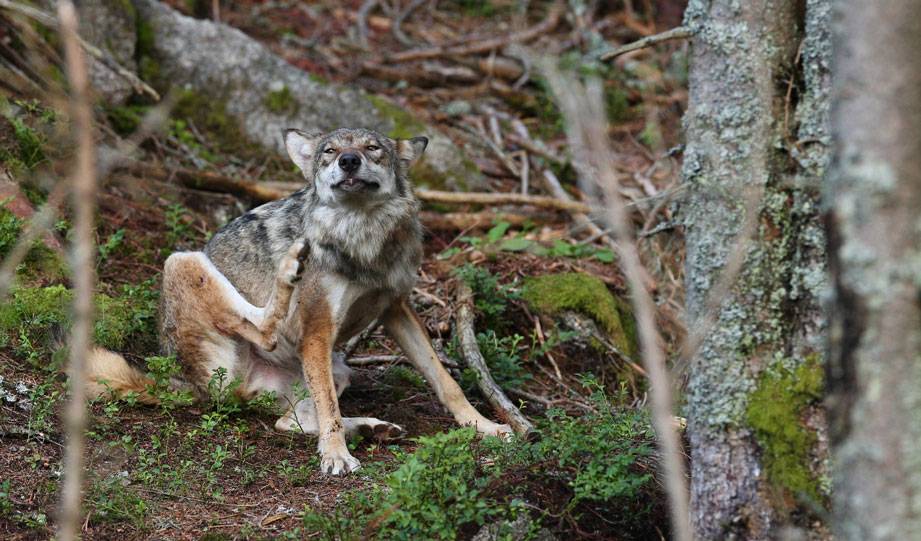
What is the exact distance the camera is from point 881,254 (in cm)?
247

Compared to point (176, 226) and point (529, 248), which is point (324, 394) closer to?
point (176, 226)

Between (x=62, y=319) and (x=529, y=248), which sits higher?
(x=529, y=248)

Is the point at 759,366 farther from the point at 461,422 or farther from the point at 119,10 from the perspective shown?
the point at 119,10

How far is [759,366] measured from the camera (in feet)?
13.1

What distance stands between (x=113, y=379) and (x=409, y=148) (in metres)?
2.55

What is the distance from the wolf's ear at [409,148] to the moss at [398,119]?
3.54 meters

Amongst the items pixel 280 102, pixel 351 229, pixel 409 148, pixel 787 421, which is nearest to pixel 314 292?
pixel 351 229

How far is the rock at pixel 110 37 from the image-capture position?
389 inches

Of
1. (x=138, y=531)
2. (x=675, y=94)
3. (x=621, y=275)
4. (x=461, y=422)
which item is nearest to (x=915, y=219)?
(x=138, y=531)

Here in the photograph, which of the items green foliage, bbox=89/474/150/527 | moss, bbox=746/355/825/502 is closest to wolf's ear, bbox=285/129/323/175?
green foliage, bbox=89/474/150/527

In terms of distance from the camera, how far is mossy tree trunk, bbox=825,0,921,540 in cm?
244

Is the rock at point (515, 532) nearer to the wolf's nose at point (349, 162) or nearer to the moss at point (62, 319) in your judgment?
the wolf's nose at point (349, 162)

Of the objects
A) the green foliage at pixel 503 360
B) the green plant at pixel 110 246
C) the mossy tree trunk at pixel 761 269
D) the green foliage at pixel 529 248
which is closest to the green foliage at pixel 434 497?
the mossy tree trunk at pixel 761 269

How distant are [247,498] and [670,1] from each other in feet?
37.2
